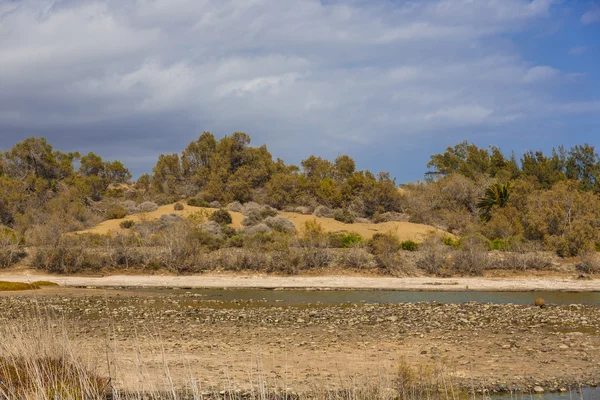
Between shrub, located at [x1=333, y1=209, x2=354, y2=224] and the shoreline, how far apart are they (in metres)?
18.8

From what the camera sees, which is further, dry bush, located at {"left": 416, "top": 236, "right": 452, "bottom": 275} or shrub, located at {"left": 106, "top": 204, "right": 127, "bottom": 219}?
shrub, located at {"left": 106, "top": 204, "right": 127, "bottom": 219}

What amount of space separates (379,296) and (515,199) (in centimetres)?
2585

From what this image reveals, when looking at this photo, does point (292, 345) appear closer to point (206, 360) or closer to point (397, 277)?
point (206, 360)

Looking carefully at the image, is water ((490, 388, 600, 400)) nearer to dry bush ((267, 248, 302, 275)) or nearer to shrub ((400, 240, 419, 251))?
dry bush ((267, 248, 302, 275))

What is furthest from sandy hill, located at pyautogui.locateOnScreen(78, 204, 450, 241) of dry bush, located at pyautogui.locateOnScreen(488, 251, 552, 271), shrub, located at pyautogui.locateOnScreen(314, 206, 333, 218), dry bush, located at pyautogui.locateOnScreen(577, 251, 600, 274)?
dry bush, located at pyautogui.locateOnScreen(577, 251, 600, 274)

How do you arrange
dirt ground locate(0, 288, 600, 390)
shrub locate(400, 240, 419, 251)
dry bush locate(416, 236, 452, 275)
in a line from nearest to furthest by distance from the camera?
1. dirt ground locate(0, 288, 600, 390)
2. dry bush locate(416, 236, 452, 275)
3. shrub locate(400, 240, 419, 251)

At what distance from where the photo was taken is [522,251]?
35.2 m

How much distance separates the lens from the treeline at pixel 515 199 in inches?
1458

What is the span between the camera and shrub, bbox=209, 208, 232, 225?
160 feet

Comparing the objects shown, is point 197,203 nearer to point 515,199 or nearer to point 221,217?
point 221,217

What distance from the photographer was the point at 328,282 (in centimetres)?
3062

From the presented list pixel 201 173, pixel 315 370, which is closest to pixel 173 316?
pixel 315 370

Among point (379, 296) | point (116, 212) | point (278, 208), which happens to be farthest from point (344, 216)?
point (379, 296)

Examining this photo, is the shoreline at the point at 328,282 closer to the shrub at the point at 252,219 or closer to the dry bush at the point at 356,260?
the dry bush at the point at 356,260
